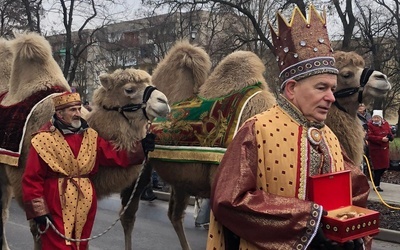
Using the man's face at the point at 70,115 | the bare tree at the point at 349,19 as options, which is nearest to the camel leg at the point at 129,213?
the man's face at the point at 70,115

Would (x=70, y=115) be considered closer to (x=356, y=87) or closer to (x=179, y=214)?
(x=179, y=214)

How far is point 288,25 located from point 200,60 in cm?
321

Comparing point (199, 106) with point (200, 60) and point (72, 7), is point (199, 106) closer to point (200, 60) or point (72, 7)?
point (200, 60)

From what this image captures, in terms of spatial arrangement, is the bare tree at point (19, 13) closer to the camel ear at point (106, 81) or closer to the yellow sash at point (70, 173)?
the camel ear at point (106, 81)

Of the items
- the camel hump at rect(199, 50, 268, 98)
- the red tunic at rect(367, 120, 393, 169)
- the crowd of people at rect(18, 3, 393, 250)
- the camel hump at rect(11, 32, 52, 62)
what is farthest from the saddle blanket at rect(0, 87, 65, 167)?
the red tunic at rect(367, 120, 393, 169)

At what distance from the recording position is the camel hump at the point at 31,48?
589 cm

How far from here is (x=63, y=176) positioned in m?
4.38

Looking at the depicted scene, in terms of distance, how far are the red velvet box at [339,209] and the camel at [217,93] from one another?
2296mm

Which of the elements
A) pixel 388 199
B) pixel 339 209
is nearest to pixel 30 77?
pixel 339 209

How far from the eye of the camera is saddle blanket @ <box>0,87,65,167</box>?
555cm

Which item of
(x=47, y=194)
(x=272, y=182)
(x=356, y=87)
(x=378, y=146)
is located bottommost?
(x=378, y=146)

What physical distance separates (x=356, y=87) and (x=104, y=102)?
2.38 meters

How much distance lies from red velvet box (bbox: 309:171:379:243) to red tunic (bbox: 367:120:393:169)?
8801 mm

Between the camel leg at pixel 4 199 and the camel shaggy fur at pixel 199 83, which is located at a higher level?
the camel shaggy fur at pixel 199 83
